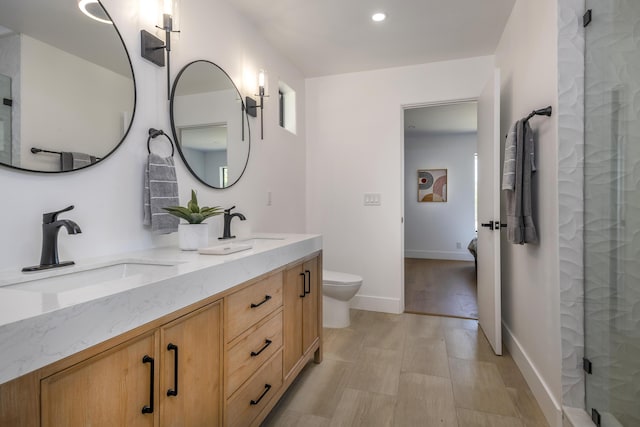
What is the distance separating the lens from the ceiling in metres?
2.28

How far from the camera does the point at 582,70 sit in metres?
1.51

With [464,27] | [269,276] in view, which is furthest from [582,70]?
[269,276]

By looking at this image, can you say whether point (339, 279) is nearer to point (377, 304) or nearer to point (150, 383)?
point (377, 304)

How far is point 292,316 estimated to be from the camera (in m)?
1.83

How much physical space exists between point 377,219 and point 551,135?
6.16 ft

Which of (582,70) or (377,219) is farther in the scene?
(377,219)

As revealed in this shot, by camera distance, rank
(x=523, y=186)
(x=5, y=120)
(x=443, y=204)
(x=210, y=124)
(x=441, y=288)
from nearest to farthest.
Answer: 1. (x=5, y=120)
2. (x=523, y=186)
3. (x=210, y=124)
4. (x=441, y=288)
5. (x=443, y=204)

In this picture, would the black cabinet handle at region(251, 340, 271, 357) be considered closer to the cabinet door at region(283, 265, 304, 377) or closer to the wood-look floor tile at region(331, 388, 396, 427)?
the cabinet door at region(283, 265, 304, 377)

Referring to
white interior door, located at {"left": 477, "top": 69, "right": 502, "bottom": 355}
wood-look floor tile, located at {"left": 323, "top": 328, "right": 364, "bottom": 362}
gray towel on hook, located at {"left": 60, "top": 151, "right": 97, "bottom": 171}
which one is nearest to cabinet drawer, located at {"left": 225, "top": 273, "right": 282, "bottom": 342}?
gray towel on hook, located at {"left": 60, "top": 151, "right": 97, "bottom": 171}

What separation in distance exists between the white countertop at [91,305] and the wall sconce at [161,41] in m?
0.94

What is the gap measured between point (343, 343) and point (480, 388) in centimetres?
97

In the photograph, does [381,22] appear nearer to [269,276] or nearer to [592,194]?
[592,194]

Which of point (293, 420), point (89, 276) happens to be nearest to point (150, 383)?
point (89, 276)

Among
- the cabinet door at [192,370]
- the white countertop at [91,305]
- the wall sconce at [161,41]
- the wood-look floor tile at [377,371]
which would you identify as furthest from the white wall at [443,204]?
the cabinet door at [192,370]
